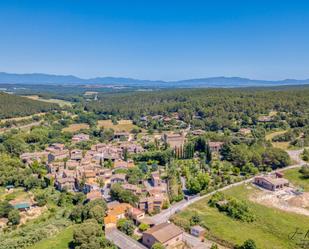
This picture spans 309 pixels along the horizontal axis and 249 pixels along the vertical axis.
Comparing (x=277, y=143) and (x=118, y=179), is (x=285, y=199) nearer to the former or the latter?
(x=118, y=179)

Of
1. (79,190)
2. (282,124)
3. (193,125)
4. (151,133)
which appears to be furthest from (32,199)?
(282,124)

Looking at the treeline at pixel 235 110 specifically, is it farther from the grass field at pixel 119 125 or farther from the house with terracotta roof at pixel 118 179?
the house with terracotta roof at pixel 118 179

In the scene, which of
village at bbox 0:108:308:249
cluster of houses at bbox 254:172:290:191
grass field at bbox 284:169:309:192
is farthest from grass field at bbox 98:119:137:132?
grass field at bbox 284:169:309:192

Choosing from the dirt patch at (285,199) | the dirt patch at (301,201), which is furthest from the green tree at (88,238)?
the dirt patch at (301,201)

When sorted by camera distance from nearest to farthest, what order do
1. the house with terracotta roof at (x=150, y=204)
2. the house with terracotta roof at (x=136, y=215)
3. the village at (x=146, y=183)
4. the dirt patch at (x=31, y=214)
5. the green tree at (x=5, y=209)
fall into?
the village at (x=146, y=183)
the house with terracotta roof at (x=136, y=215)
the green tree at (x=5, y=209)
the dirt patch at (x=31, y=214)
the house with terracotta roof at (x=150, y=204)

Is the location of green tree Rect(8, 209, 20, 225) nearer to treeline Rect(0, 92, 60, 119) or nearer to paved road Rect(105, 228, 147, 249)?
paved road Rect(105, 228, 147, 249)
